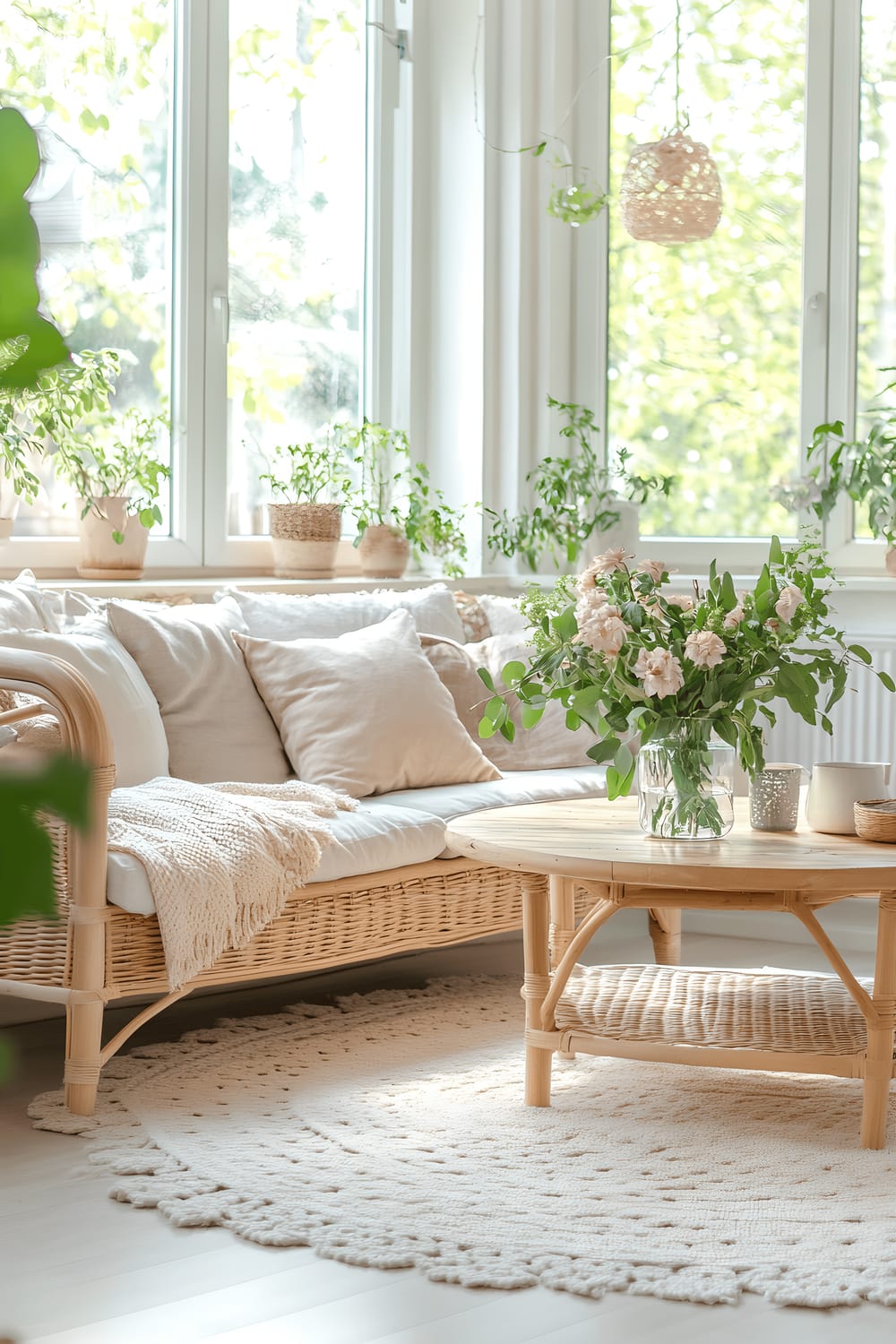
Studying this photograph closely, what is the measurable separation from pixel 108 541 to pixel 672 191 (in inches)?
65.8

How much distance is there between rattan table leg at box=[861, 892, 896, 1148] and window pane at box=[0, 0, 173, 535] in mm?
2360

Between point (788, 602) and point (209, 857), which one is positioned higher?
point (788, 602)

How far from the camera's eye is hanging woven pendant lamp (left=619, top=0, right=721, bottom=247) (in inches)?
160

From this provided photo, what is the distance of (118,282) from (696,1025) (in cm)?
246

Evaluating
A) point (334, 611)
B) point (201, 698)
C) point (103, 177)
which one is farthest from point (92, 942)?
point (103, 177)

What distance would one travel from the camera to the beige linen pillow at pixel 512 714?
372 cm

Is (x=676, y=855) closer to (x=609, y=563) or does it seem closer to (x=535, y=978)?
(x=535, y=978)

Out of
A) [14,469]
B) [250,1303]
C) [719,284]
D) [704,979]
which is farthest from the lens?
[719,284]

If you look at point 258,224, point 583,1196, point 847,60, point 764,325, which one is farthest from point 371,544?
point 583,1196

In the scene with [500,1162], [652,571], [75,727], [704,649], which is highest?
[652,571]

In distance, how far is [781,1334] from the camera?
180 cm

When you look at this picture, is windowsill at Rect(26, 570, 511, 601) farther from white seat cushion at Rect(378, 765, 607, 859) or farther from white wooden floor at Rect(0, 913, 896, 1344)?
white wooden floor at Rect(0, 913, 896, 1344)

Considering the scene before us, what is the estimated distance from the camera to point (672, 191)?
4.07 m

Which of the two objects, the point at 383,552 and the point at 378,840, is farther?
the point at 383,552
